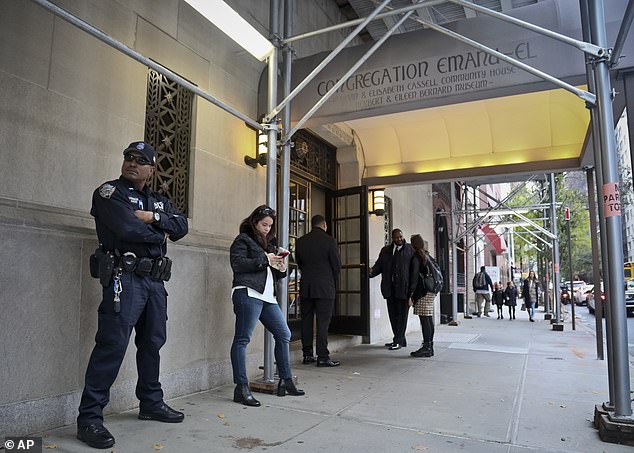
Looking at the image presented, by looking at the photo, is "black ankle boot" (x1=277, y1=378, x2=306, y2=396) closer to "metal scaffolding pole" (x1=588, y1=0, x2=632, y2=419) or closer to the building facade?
the building facade

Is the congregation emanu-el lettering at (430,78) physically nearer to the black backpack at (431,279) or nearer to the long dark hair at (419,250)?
the long dark hair at (419,250)

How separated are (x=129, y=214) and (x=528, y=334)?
10604 mm

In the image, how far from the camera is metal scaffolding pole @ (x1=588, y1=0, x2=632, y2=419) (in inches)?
140

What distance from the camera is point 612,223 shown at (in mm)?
3693

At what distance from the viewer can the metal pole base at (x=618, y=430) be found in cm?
339

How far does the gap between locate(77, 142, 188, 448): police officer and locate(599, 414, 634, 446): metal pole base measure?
3.13 metres

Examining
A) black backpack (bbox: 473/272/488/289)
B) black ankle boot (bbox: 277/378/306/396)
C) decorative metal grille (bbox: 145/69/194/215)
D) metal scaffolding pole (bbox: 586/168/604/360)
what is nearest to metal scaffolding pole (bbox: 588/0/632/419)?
black ankle boot (bbox: 277/378/306/396)

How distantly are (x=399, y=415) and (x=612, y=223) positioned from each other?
88.9 inches

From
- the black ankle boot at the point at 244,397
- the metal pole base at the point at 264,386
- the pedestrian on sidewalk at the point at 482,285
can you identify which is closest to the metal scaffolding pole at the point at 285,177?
the metal pole base at the point at 264,386

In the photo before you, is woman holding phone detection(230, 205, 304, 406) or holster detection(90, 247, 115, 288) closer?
holster detection(90, 247, 115, 288)

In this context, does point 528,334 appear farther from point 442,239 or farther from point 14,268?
point 14,268

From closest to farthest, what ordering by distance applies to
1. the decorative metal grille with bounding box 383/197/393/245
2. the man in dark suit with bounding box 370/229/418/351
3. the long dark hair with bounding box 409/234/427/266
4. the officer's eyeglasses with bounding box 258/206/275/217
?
the officer's eyeglasses with bounding box 258/206/275/217, the long dark hair with bounding box 409/234/427/266, the man in dark suit with bounding box 370/229/418/351, the decorative metal grille with bounding box 383/197/393/245

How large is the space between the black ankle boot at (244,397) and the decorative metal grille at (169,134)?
Answer: 1833mm

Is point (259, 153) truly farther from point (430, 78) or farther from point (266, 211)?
point (430, 78)
